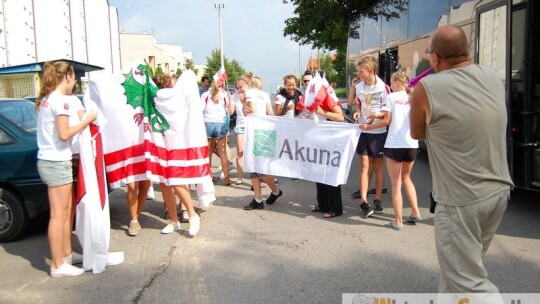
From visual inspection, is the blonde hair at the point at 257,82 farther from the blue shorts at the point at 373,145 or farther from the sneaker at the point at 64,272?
the sneaker at the point at 64,272

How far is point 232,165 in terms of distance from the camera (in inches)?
414

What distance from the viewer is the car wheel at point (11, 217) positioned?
5277mm

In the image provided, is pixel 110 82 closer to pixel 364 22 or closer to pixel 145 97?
pixel 145 97

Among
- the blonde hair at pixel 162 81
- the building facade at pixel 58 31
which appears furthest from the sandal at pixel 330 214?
the building facade at pixel 58 31

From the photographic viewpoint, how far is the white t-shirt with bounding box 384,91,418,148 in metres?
5.54

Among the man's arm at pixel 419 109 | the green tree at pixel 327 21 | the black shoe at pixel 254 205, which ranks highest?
the green tree at pixel 327 21

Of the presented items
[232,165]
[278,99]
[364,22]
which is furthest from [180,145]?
[364,22]

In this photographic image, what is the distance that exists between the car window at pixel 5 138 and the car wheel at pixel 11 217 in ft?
1.78

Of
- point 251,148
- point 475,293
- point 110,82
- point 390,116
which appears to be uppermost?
point 110,82

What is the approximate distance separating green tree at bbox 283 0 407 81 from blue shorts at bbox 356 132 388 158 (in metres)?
8.74

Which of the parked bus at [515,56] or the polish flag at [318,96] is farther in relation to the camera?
the polish flag at [318,96]

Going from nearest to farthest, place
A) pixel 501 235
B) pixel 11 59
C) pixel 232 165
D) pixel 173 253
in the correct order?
pixel 173 253, pixel 501 235, pixel 232 165, pixel 11 59

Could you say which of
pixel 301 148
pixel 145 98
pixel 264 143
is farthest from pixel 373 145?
pixel 145 98

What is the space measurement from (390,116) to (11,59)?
24104mm
